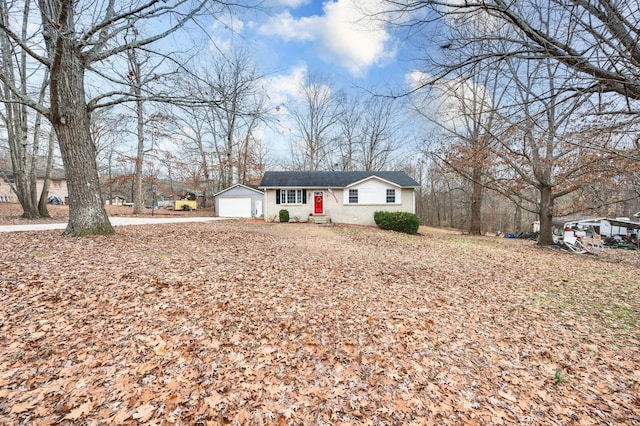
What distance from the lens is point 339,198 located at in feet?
60.0

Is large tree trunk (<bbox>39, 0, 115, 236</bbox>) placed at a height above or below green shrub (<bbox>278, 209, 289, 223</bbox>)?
above

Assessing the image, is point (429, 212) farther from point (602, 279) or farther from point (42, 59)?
point (42, 59)

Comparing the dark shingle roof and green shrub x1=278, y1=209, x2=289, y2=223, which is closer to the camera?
green shrub x1=278, y1=209, x2=289, y2=223

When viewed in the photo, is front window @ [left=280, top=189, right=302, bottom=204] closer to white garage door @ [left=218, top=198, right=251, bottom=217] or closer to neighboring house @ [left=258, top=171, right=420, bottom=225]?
neighboring house @ [left=258, top=171, right=420, bottom=225]

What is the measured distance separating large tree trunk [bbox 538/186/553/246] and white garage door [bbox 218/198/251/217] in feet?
64.7

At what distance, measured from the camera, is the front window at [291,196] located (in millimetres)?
18391

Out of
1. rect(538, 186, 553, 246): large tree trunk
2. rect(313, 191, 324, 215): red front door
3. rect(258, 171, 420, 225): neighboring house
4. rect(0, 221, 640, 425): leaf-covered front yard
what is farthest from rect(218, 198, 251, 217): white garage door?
rect(538, 186, 553, 246): large tree trunk

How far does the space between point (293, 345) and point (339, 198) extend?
1558cm

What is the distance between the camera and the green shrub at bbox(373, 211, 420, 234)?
15.4m

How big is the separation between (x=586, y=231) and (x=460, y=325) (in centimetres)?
2500

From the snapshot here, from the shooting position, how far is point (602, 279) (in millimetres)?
6312

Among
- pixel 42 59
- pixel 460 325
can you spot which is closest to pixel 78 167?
pixel 42 59

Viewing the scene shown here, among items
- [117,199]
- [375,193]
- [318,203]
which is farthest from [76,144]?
[117,199]

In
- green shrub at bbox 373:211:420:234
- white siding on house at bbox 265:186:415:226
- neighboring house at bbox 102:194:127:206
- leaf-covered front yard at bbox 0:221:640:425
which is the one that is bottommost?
leaf-covered front yard at bbox 0:221:640:425
